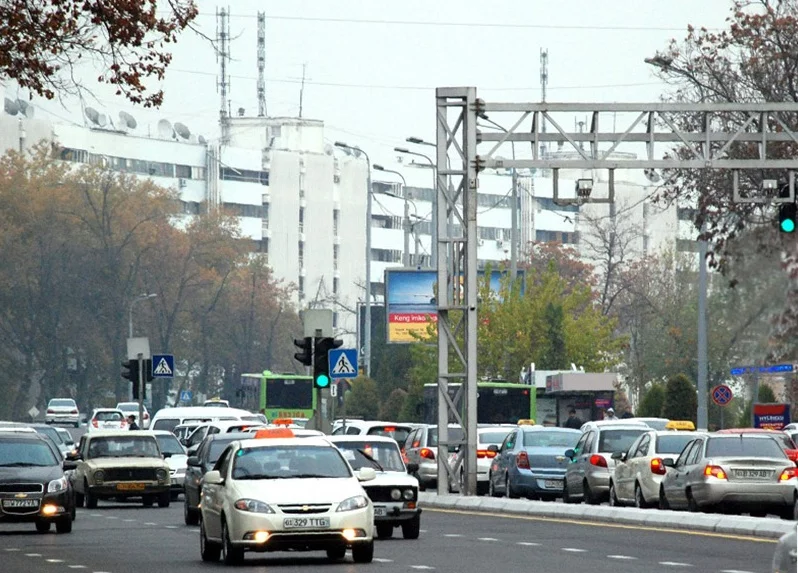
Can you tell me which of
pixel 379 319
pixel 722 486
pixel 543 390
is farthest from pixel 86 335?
pixel 722 486

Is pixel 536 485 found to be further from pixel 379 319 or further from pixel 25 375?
pixel 25 375

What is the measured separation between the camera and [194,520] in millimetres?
33625

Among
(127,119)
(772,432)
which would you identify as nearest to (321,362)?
(772,432)

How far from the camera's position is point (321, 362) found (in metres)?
42.6

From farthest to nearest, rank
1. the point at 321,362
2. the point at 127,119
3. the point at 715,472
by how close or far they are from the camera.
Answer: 1. the point at 127,119
2. the point at 321,362
3. the point at 715,472

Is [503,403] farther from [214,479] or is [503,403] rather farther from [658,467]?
[214,479]

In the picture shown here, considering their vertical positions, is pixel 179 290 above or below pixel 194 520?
above

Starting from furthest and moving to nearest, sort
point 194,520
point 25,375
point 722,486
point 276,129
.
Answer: point 276,129 → point 25,375 → point 194,520 → point 722,486

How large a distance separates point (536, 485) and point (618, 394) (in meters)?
52.9

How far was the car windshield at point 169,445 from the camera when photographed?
47.1 m

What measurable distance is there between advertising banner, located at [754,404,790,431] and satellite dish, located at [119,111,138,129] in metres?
125

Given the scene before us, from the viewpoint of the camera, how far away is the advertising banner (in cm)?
5253

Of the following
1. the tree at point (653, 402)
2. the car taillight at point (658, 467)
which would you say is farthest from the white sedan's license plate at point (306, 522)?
the tree at point (653, 402)

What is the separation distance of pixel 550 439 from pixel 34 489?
46.6 ft
